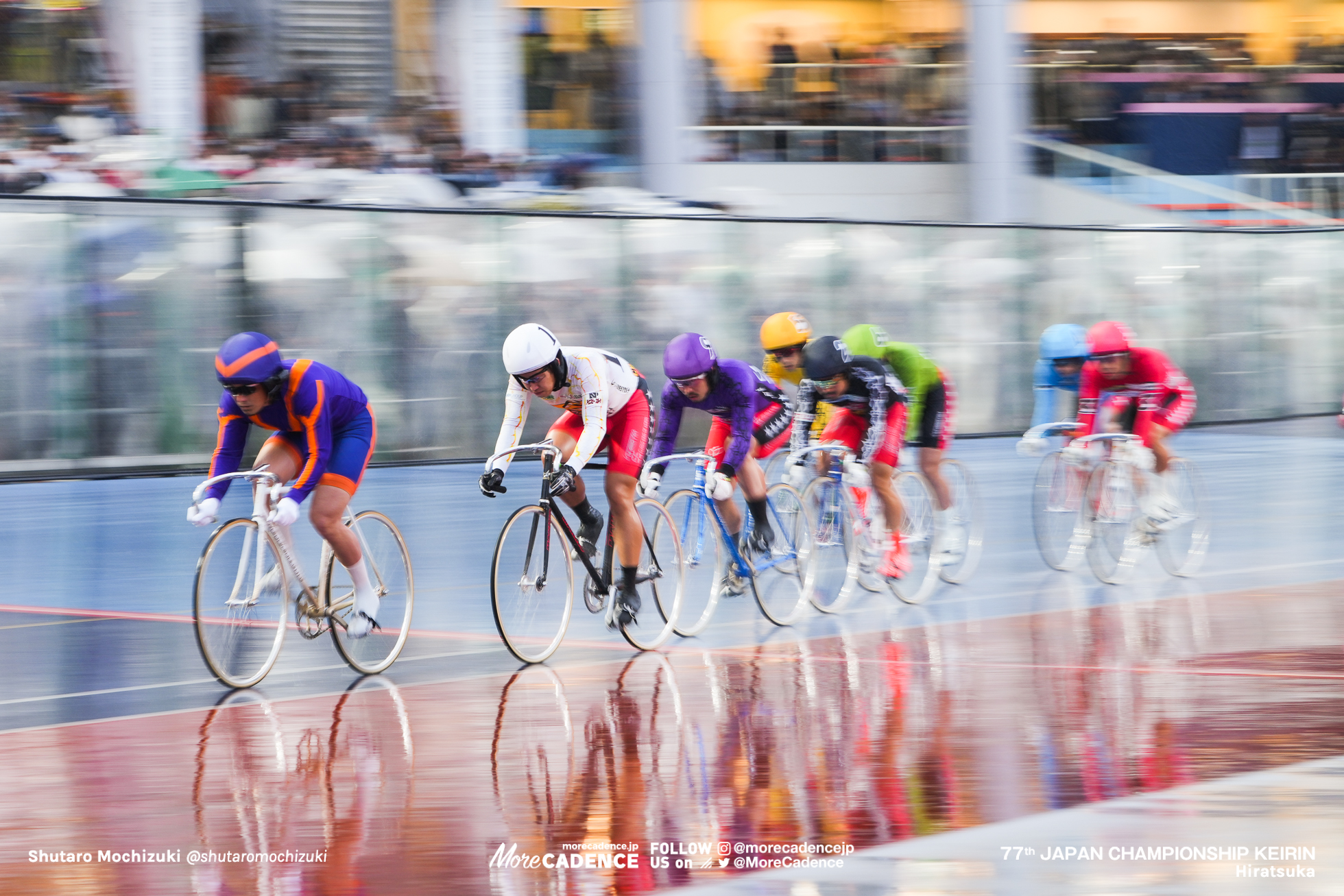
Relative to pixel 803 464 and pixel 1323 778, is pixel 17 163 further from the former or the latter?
pixel 1323 778

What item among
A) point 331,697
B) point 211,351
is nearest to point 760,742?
point 331,697

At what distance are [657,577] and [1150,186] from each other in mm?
17279

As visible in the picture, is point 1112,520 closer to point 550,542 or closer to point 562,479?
point 550,542

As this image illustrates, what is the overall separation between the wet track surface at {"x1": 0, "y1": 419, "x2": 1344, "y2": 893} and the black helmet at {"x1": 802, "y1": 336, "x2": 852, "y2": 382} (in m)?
1.26

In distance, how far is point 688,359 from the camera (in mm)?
8586

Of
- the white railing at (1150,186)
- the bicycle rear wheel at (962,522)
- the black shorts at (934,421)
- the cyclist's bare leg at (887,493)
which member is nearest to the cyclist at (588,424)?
the cyclist's bare leg at (887,493)

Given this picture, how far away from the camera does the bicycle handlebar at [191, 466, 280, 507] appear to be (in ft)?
23.9

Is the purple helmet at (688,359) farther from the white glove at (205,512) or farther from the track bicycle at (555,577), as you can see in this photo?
Answer: the white glove at (205,512)

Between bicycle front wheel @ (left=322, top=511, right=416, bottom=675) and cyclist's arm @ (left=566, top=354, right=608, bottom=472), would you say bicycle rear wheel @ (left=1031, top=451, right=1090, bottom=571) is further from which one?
bicycle front wheel @ (left=322, top=511, right=416, bottom=675)

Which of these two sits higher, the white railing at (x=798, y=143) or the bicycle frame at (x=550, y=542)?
the white railing at (x=798, y=143)

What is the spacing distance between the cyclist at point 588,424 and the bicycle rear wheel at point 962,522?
2.86 m

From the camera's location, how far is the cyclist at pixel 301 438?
23.6 feet

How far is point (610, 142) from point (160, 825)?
64.5ft

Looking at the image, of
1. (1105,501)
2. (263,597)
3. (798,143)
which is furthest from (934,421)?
(798,143)
